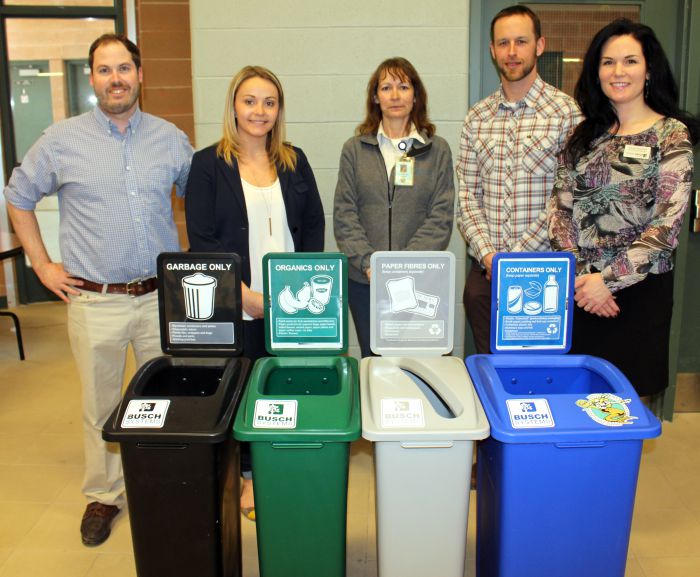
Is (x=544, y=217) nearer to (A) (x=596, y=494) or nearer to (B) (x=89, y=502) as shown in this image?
(A) (x=596, y=494)

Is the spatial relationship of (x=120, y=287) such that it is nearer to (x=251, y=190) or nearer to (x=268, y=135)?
(x=251, y=190)

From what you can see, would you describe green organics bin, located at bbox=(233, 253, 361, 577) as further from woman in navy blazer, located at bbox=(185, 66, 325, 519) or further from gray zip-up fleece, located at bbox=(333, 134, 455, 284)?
gray zip-up fleece, located at bbox=(333, 134, 455, 284)

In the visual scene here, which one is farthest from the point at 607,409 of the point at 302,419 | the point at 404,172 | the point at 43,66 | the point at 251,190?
the point at 43,66

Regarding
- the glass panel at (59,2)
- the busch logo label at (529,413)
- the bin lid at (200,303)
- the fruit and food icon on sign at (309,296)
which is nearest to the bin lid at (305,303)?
the fruit and food icon on sign at (309,296)

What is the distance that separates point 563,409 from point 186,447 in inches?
40.3

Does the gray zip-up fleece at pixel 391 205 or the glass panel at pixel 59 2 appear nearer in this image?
the gray zip-up fleece at pixel 391 205

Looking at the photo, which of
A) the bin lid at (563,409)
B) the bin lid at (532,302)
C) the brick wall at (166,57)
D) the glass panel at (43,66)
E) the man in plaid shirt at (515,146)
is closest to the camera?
the bin lid at (563,409)

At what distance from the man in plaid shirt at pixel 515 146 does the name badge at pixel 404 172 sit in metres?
0.27

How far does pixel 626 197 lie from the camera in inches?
94.2

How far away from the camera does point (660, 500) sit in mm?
2939

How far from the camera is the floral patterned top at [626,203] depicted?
2316 mm

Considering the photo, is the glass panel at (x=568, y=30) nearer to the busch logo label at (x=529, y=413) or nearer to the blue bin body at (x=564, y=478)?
the blue bin body at (x=564, y=478)

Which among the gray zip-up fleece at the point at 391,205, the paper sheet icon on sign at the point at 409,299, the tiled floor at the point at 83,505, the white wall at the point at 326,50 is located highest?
the white wall at the point at 326,50

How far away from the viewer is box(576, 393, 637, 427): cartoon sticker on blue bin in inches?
72.0
